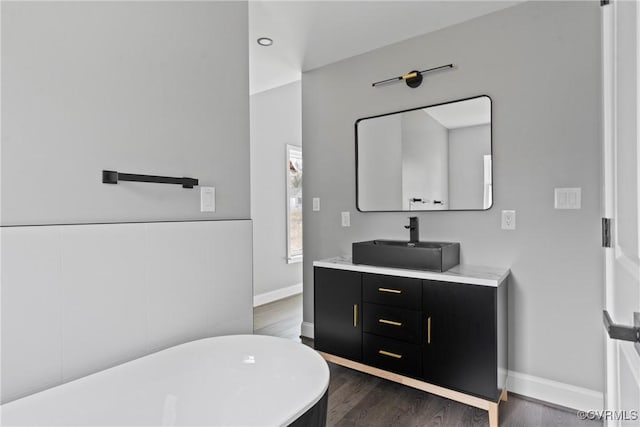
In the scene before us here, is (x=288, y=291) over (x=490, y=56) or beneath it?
beneath

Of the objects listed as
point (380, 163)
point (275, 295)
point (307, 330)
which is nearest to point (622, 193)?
point (380, 163)

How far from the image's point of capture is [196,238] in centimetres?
157

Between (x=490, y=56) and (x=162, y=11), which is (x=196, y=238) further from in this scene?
(x=490, y=56)

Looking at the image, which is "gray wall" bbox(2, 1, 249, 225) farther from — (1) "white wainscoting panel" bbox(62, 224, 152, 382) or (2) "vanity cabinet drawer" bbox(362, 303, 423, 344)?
(2) "vanity cabinet drawer" bbox(362, 303, 423, 344)

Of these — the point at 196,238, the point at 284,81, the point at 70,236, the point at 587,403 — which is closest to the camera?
the point at 70,236

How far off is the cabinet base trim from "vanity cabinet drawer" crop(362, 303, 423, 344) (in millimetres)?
236

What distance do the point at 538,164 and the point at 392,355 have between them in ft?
4.72

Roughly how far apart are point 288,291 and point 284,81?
8.36 feet

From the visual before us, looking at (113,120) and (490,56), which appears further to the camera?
(490,56)

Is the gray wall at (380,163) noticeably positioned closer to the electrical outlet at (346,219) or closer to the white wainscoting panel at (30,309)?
the electrical outlet at (346,219)

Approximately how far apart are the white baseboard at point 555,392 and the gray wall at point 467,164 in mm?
1086

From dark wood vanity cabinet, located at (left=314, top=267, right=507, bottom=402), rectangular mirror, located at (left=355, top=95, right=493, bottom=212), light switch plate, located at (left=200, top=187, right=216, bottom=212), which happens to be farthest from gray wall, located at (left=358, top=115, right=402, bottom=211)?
light switch plate, located at (left=200, top=187, right=216, bottom=212)

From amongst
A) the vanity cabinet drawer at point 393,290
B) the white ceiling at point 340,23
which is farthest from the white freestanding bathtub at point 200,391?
the white ceiling at point 340,23

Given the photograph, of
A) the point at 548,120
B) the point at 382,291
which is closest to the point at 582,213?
the point at 548,120
